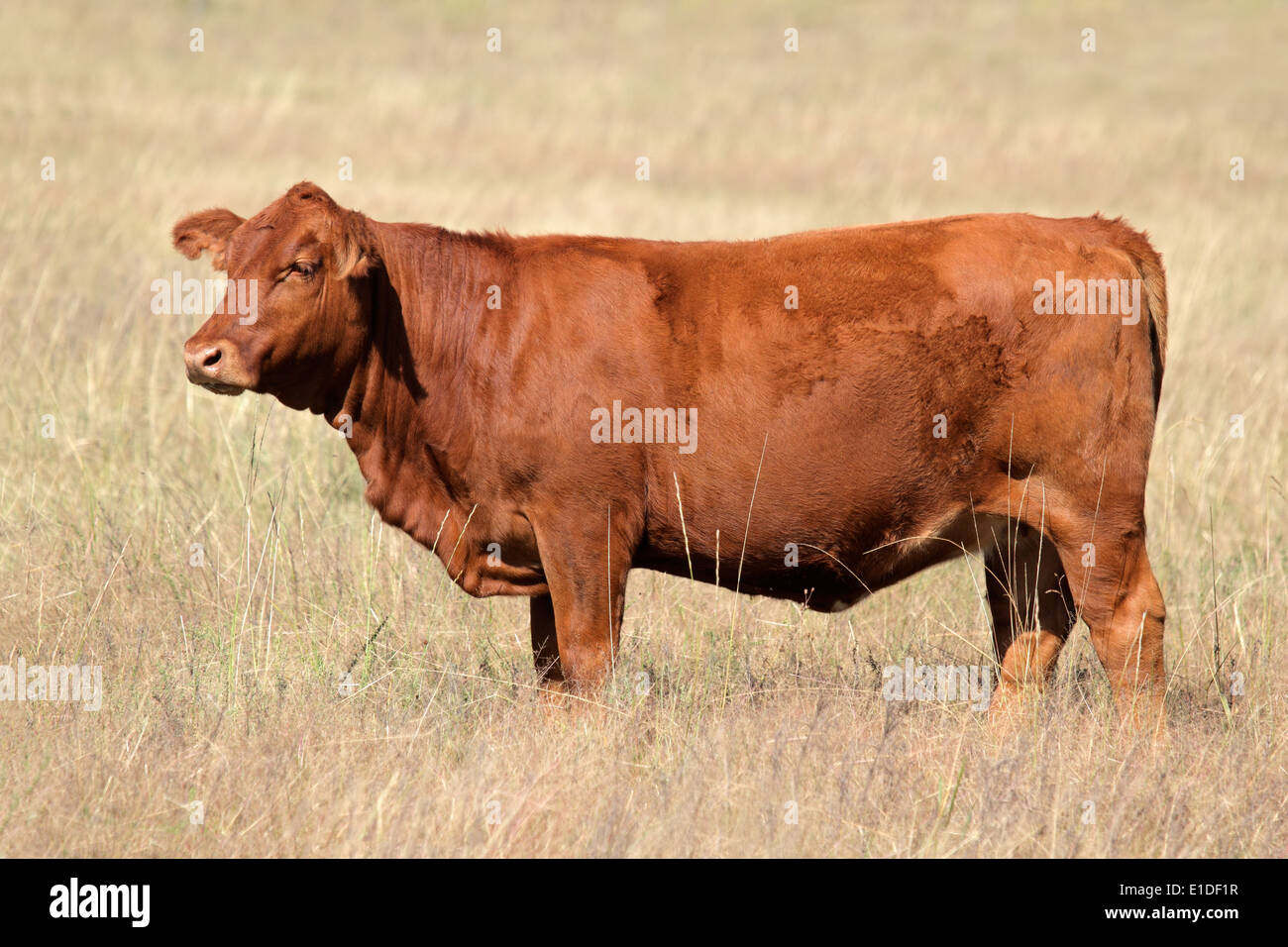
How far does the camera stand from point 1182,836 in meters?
4.14

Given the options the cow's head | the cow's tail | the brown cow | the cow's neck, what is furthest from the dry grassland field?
the cow's tail

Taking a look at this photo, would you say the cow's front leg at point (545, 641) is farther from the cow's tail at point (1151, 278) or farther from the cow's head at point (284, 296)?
the cow's tail at point (1151, 278)

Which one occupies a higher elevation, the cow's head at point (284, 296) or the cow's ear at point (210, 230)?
the cow's ear at point (210, 230)

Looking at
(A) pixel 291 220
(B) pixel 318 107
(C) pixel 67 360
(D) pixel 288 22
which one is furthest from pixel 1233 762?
(D) pixel 288 22

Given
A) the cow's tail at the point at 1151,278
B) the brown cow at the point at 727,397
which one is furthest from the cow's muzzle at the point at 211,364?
the cow's tail at the point at 1151,278

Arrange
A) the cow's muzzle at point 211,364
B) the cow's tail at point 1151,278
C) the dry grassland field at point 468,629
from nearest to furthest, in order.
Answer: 1. the dry grassland field at point 468,629
2. the cow's muzzle at point 211,364
3. the cow's tail at point 1151,278

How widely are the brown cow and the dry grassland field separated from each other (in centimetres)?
47

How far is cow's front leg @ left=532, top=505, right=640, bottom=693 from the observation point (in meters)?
4.71

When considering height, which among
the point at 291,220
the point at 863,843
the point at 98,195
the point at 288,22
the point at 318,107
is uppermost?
the point at 288,22

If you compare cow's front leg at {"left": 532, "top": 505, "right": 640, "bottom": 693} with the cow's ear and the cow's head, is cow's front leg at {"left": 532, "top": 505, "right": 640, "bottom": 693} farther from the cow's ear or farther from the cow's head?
the cow's ear

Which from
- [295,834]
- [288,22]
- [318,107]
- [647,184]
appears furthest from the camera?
[288,22]

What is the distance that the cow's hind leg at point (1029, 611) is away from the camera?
5.21m

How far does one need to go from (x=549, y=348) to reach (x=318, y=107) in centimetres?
1526

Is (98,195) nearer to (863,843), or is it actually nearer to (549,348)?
(549,348)
